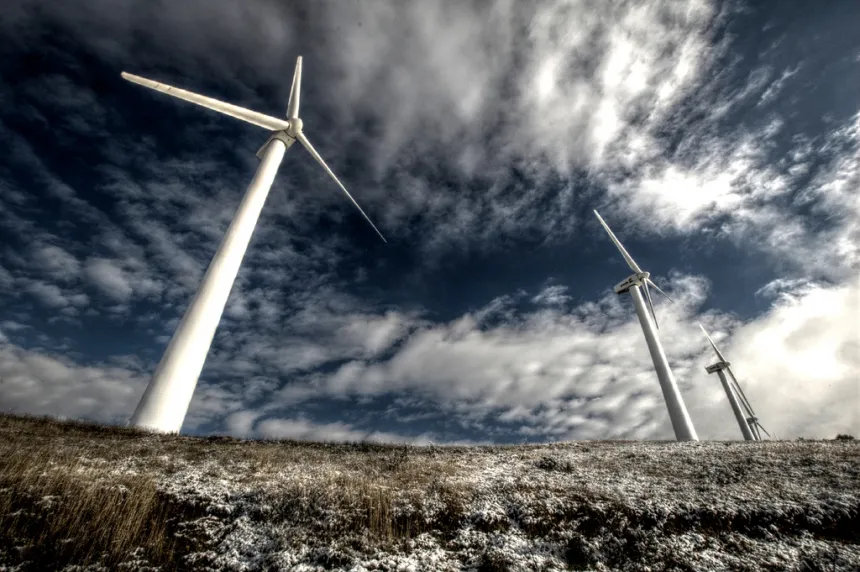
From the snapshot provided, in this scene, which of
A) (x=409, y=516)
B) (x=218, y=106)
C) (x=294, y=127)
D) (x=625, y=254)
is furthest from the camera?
(x=625, y=254)

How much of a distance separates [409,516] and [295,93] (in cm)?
4356

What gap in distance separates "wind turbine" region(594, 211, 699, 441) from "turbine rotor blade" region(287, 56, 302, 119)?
157ft

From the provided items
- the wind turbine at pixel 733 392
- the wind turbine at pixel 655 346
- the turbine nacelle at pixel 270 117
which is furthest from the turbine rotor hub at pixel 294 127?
the wind turbine at pixel 733 392

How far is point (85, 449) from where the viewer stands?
604 inches

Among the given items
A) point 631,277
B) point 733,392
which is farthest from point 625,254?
point 733,392

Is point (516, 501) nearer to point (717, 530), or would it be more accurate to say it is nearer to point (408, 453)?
point (717, 530)

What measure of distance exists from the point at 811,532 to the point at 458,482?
9.24 meters

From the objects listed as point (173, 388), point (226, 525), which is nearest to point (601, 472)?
point (226, 525)

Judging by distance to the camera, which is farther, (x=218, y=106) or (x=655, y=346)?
(x=655, y=346)

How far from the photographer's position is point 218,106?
34.5 meters

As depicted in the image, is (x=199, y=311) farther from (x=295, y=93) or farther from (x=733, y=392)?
(x=733, y=392)

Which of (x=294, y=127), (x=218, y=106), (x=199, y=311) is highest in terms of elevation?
(x=294, y=127)

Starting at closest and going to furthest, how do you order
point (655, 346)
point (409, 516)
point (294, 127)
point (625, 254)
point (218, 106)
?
point (409, 516) → point (218, 106) → point (294, 127) → point (655, 346) → point (625, 254)

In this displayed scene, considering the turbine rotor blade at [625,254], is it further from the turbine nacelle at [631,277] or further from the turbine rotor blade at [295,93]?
the turbine rotor blade at [295,93]
